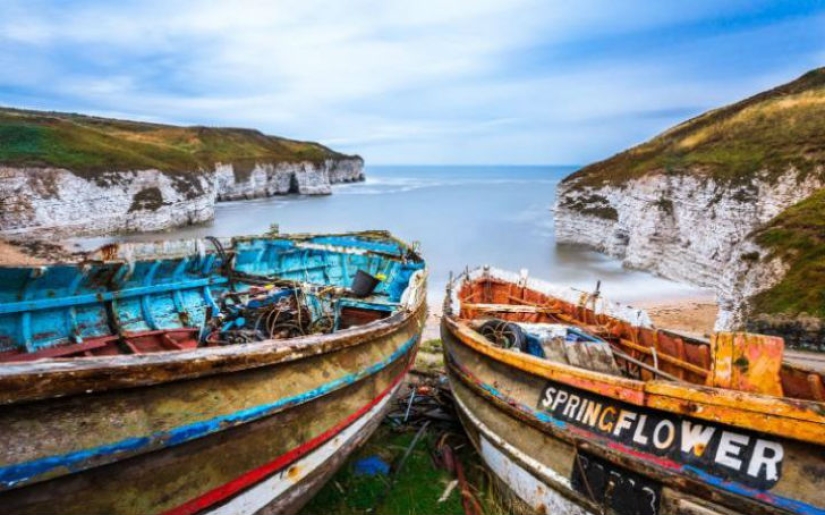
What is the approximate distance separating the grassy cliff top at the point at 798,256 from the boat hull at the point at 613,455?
12.0 m

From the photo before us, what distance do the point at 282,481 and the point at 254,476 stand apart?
517 mm

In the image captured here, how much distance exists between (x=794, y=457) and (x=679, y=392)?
905 mm

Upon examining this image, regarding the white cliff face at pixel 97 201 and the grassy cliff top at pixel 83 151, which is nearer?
the white cliff face at pixel 97 201

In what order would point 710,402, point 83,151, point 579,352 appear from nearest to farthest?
point 710,402 → point 579,352 → point 83,151

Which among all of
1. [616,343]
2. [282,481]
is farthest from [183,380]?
[616,343]

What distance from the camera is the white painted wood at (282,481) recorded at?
14.8ft

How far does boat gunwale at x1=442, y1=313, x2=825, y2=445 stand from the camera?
11.8 feet

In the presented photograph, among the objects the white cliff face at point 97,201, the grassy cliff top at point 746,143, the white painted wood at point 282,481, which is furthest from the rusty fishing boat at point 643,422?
the white cliff face at point 97,201

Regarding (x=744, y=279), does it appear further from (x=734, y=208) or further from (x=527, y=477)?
(x=527, y=477)

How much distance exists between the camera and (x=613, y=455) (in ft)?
15.0

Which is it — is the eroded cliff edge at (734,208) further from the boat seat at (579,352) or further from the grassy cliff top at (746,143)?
the boat seat at (579,352)

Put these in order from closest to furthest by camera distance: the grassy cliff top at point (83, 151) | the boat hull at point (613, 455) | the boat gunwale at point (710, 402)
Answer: the boat gunwale at point (710, 402), the boat hull at point (613, 455), the grassy cliff top at point (83, 151)

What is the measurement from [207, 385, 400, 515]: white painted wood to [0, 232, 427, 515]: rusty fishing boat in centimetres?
2

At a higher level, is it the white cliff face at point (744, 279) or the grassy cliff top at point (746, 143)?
the grassy cliff top at point (746, 143)
